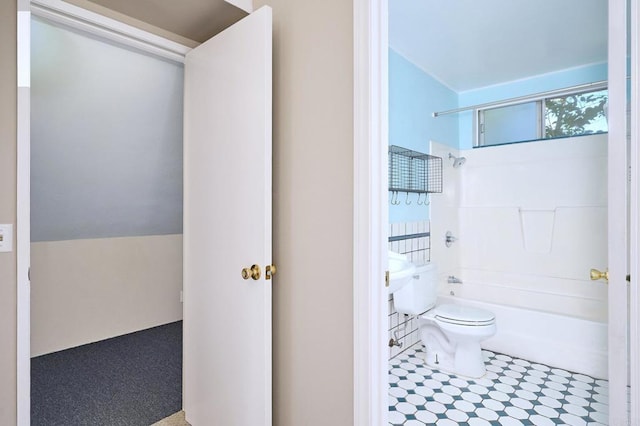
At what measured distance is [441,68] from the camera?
10.4 ft

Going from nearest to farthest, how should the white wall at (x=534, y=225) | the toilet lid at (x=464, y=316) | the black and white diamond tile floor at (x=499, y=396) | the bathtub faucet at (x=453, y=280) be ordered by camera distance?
the black and white diamond tile floor at (x=499, y=396) → the toilet lid at (x=464, y=316) → the white wall at (x=534, y=225) → the bathtub faucet at (x=453, y=280)

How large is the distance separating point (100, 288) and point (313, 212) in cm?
287

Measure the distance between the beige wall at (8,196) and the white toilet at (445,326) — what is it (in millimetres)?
2189

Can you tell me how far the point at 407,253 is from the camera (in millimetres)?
2971

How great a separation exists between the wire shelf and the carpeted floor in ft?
6.84

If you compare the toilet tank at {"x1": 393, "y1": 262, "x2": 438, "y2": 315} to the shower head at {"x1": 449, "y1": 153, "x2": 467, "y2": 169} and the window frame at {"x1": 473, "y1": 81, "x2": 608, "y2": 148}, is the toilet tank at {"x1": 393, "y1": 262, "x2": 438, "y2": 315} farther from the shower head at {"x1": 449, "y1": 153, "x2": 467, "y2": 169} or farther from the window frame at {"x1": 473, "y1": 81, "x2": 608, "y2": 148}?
the window frame at {"x1": 473, "y1": 81, "x2": 608, "y2": 148}

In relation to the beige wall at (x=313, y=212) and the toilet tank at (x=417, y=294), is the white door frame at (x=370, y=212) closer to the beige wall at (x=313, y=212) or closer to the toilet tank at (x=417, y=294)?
the beige wall at (x=313, y=212)

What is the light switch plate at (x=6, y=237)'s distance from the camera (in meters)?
1.35

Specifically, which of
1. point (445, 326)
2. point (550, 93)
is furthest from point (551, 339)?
point (550, 93)

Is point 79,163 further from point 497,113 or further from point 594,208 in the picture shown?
point 594,208

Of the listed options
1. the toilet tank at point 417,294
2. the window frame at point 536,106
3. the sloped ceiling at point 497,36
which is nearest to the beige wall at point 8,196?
the sloped ceiling at point 497,36
